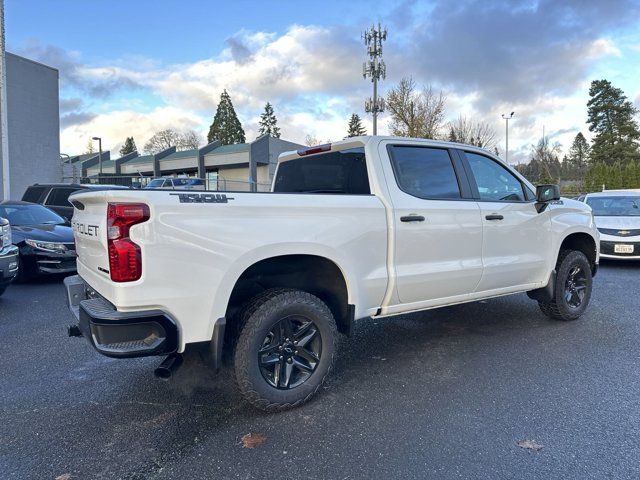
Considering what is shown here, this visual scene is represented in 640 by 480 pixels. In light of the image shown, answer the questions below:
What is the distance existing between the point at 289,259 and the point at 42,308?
180 inches

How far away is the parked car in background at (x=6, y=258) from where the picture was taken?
5617 millimetres

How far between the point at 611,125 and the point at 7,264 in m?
65.5

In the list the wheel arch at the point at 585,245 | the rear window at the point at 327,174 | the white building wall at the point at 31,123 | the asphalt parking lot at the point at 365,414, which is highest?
the white building wall at the point at 31,123

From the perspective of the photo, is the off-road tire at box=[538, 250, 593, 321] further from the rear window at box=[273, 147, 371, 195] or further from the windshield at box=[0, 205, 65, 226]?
the windshield at box=[0, 205, 65, 226]

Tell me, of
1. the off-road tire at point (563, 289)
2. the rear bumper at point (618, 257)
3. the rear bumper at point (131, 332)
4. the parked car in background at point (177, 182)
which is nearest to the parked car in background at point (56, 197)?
the rear bumper at point (131, 332)

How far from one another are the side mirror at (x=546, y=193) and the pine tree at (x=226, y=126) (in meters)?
68.4

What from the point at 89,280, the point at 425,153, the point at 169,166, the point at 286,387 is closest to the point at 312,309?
the point at 286,387

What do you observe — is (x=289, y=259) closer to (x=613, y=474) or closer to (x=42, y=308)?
(x=613, y=474)

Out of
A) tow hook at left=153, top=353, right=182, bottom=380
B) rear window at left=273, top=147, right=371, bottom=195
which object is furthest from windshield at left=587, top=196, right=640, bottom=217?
tow hook at left=153, top=353, right=182, bottom=380

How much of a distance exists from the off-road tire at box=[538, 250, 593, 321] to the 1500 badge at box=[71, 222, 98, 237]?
473 cm

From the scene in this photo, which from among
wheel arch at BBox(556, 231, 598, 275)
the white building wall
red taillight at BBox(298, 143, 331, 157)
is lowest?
wheel arch at BBox(556, 231, 598, 275)

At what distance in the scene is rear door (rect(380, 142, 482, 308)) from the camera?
359cm

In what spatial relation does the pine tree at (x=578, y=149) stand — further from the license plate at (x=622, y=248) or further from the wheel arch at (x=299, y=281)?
the wheel arch at (x=299, y=281)

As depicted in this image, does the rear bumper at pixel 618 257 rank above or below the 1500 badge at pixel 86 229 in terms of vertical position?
below
